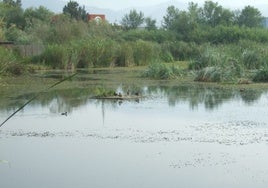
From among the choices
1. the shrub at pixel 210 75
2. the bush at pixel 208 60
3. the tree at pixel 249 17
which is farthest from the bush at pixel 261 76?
Answer: the tree at pixel 249 17

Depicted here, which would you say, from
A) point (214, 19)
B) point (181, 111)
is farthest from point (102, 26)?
point (181, 111)

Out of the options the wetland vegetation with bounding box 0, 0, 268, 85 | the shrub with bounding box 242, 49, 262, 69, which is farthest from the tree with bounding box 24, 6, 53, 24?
the shrub with bounding box 242, 49, 262, 69

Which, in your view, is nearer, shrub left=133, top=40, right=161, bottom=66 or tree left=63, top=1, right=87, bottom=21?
shrub left=133, top=40, right=161, bottom=66

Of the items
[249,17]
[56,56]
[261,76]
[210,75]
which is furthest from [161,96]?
[249,17]

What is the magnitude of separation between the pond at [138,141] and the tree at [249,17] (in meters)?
36.0

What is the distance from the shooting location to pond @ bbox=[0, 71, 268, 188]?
602 centimetres

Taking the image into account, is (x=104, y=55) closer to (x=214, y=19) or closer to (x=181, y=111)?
(x=181, y=111)

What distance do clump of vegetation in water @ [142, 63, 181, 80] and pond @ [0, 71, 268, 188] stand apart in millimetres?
4816

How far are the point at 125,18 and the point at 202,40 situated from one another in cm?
2462

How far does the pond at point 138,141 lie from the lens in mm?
6016

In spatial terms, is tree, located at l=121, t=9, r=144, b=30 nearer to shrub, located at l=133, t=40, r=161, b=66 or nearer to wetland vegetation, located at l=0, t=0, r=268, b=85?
wetland vegetation, located at l=0, t=0, r=268, b=85

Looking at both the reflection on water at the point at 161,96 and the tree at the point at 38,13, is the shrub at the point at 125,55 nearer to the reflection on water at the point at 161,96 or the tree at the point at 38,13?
the reflection on water at the point at 161,96

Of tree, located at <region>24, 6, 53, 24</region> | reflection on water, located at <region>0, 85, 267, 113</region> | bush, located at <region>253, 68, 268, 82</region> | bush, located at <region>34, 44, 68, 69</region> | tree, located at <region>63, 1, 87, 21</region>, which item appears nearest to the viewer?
reflection on water, located at <region>0, 85, 267, 113</region>

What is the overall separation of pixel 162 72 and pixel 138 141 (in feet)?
33.2
